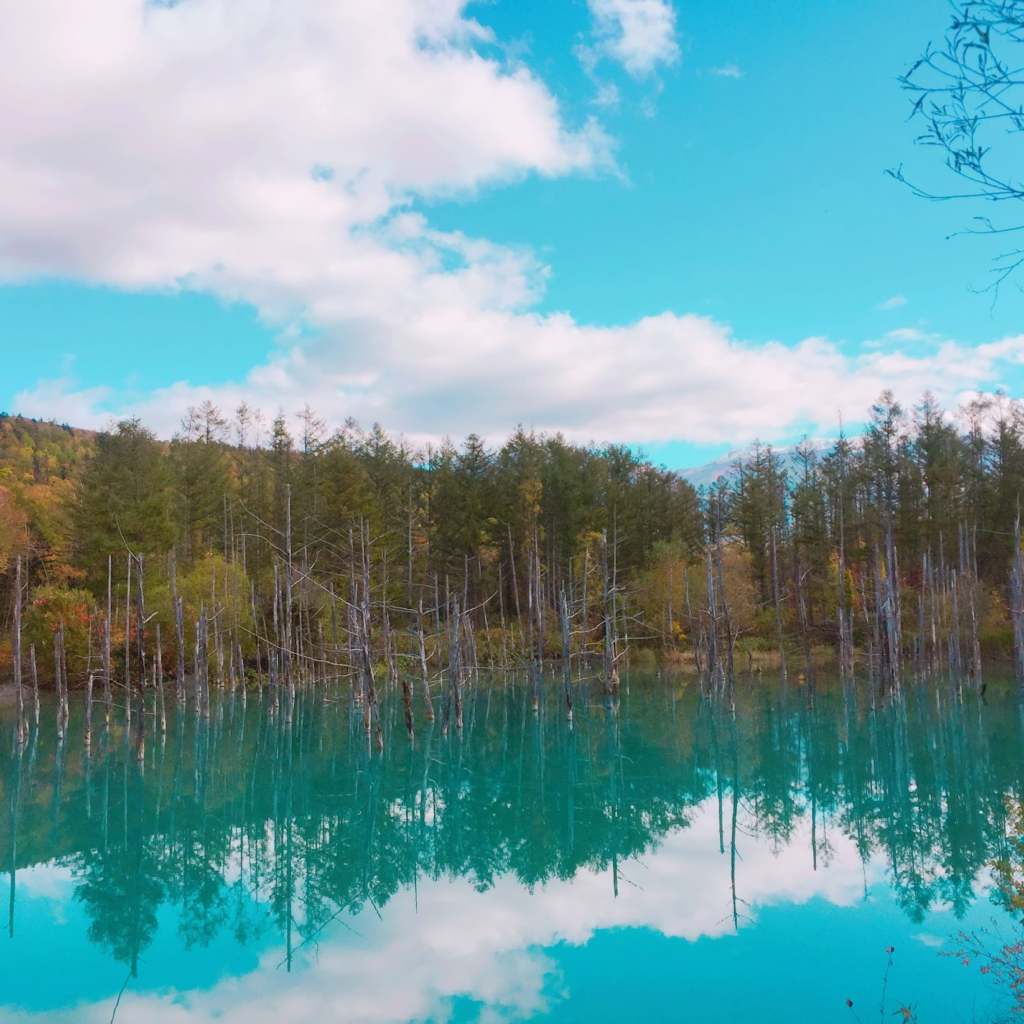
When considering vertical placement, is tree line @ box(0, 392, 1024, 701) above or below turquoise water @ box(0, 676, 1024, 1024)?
above

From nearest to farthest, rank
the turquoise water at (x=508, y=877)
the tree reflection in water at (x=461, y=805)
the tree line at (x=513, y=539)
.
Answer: the turquoise water at (x=508, y=877)
the tree reflection in water at (x=461, y=805)
the tree line at (x=513, y=539)

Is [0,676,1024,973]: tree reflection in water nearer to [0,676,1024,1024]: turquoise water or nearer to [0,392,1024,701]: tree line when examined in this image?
[0,676,1024,1024]: turquoise water

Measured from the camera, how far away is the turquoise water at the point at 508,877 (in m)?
6.36

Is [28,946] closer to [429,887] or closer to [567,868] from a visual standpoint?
[429,887]

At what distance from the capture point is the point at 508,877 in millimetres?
9258

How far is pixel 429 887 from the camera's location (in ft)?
29.6

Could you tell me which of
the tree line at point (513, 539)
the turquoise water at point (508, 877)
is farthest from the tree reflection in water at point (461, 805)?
the tree line at point (513, 539)

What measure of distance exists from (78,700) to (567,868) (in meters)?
22.5

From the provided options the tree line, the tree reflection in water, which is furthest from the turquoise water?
the tree line

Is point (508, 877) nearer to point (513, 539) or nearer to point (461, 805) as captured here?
point (461, 805)

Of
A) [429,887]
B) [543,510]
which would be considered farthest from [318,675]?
[429,887]

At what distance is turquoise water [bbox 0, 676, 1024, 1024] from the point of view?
6.36m

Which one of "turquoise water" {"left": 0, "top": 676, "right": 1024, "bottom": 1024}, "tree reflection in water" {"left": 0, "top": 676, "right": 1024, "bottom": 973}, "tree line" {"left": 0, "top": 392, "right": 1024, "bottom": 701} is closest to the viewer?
"turquoise water" {"left": 0, "top": 676, "right": 1024, "bottom": 1024}

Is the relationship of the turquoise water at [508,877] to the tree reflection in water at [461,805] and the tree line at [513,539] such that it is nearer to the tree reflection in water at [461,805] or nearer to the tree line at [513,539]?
the tree reflection in water at [461,805]
